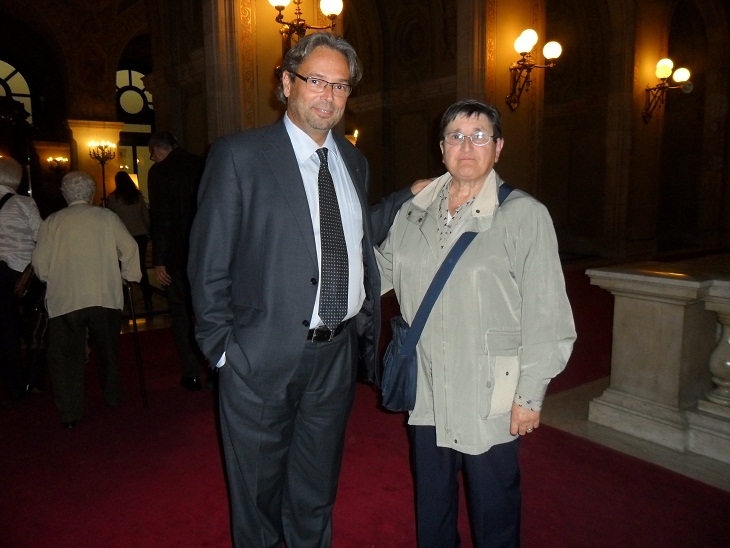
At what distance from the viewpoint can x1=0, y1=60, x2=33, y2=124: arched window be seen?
18438mm

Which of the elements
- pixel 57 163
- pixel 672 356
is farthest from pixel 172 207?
pixel 57 163

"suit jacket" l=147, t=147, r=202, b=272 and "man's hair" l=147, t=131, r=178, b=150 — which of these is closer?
"suit jacket" l=147, t=147, r=202, b=272

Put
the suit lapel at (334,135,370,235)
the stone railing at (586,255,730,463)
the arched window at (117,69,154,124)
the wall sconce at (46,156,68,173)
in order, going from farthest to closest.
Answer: the arched window at (117,69,154,124), the wall sconce at (46,156,68,173), the stone railing at (586,255,730,463), the suit lapel at (334,135,370,235)

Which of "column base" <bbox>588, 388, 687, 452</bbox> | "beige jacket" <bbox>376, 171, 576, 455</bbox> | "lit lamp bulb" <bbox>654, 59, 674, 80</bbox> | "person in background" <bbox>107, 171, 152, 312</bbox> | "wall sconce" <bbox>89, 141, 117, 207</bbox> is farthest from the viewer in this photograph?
"wall sconce" <bbox>89, 141, 117, 207</bbox>

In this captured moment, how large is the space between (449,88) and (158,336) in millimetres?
6973

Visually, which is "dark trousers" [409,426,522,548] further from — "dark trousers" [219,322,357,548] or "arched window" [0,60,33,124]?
"arched window" [0,60,33,124]

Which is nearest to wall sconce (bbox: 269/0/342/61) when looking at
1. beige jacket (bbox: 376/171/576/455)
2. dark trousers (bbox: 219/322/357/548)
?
beige jacket (bbox: 376/171/576/455)

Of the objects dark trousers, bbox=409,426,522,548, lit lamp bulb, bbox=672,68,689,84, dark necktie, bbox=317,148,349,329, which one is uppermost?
lit lamp bulb, bbox=672,68,689,84

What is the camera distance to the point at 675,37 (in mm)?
13242

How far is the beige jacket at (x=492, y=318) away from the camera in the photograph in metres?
1.75

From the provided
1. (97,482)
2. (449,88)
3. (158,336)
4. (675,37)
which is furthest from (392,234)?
(675,37)

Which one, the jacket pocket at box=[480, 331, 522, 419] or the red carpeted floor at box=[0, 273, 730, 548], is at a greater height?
the jacket pocket at box=[480, 331, 522, 419]

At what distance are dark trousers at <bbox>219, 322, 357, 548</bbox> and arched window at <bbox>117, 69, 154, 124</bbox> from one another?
22705 mm

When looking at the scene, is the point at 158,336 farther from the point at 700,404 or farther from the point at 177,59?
the point at 700,404
